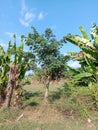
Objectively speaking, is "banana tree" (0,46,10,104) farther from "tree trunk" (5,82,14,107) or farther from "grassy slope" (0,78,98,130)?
"grassy slope" (0,78,98,130)

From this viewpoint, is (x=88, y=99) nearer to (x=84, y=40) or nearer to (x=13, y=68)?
(x=84, y=40)

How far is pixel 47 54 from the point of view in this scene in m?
16.7

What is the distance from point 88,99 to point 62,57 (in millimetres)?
5258

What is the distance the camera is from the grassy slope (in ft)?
35.2

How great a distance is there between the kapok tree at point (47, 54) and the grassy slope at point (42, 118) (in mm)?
1573

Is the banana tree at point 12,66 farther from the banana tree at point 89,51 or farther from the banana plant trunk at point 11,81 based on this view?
the banana tree at point 89,51

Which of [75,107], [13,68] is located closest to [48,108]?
[75,107]

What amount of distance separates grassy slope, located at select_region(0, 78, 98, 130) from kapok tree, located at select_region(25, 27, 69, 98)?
61.9 inches

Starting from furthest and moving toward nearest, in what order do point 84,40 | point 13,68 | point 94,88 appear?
point 13,68, point 84,40, point 94,88

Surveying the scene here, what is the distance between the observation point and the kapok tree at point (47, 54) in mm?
16344

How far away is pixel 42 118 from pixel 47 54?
191 inches

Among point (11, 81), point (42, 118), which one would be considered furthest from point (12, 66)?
point (42, 118)

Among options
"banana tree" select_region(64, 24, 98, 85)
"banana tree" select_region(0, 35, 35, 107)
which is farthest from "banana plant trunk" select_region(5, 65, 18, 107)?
"banana tree" select_region(64, 24, 98, 85)

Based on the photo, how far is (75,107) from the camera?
546 inches
